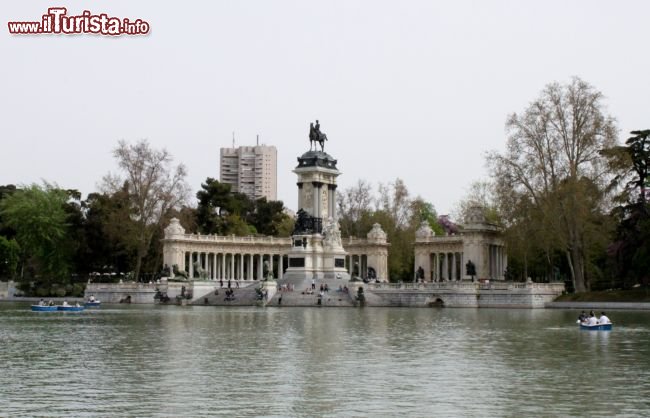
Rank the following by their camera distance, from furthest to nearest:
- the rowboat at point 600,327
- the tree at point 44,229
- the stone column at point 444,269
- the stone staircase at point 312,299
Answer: the stone column at point 444,269, the tree at point 44,229, the stone staircase at point 312,299, the rowboat at point 600,327

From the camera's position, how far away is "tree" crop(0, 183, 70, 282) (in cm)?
8738

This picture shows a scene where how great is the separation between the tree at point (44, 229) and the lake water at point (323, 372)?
51730 mm

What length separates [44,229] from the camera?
87.5m

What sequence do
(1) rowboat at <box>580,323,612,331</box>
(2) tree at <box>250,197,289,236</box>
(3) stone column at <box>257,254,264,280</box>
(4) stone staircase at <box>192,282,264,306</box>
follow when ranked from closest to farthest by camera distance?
1. (1) rowboat at <box>580,323,612,331</box>
2. (4) stone staircase at <box>192,282,264,306</box>
3. (3) stone column at <box>257,254,264,280</box>
4. (2) tree at <box>250,197,289,236</box>

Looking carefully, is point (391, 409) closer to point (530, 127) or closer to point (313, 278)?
point (530, 127)

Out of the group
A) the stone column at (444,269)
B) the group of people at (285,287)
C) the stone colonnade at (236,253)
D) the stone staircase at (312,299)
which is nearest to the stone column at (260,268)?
the stone colonnade at (236,253)

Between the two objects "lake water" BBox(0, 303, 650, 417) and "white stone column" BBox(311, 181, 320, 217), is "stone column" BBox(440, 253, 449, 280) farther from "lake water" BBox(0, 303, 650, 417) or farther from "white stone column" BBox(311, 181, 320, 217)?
"lake water" BBox(0, 303, 650, 417)

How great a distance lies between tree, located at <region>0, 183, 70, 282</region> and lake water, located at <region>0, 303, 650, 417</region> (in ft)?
170

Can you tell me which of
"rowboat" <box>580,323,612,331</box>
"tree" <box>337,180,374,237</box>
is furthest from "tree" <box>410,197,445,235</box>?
"rowboat" <box>580,323,612,331</box>

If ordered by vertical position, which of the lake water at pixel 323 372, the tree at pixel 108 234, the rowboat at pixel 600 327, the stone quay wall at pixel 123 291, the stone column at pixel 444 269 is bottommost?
the lake water at pixel 323 372

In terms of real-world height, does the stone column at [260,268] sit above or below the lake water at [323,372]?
above

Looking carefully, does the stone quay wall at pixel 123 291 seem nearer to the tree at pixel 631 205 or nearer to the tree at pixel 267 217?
the tree at pixel 631 205

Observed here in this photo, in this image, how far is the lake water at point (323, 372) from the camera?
685 inches

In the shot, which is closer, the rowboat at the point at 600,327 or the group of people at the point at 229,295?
the rowboat at the point at 600,327
